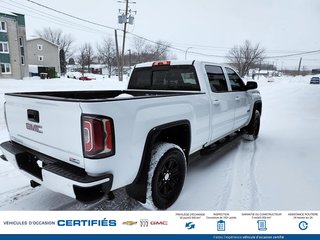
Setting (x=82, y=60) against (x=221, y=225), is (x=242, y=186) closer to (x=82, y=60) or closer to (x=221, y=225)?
(x=221, y=225)

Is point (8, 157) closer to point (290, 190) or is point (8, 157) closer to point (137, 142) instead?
point (137, 142)

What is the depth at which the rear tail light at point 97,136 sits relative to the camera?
198 centimetres

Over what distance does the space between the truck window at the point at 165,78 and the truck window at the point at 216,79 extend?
0.95 feet

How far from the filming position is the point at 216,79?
13.4ft

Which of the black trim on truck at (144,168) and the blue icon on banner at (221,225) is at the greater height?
the black trim on truck at (144,168)

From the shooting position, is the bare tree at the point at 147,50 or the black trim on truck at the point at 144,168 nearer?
the black trim on truck at the point at 144,168

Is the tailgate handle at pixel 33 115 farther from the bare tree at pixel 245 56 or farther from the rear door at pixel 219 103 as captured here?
the bare tree at pixel 245 56

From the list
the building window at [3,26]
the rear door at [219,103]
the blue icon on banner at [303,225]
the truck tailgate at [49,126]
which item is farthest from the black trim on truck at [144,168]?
the building window at [3,26]

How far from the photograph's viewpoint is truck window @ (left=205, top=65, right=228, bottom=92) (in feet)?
12.8

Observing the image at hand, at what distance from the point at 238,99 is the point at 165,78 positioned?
1.50 m

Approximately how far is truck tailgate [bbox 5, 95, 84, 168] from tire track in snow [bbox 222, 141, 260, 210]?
6.38 ft

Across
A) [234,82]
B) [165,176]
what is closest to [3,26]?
[234,82]

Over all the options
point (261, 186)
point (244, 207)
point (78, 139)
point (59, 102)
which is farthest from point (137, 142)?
point (261, 186)

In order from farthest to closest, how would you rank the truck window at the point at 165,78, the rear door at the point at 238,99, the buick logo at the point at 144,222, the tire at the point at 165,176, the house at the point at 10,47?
the house at the point at 10,47 < the rear door at the point at 238,99 < the truck window at the point at 165,78 < the tire at the point at 165,176 < the buick logo at the point at 144,222
